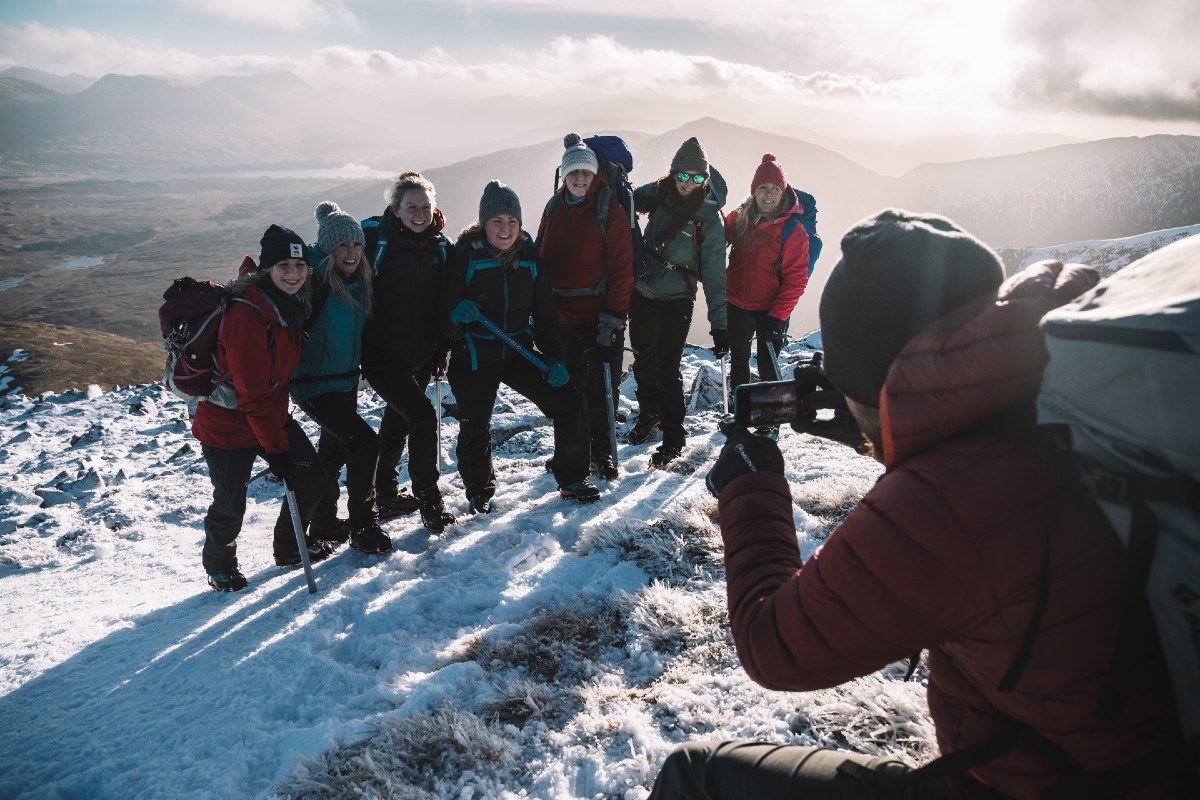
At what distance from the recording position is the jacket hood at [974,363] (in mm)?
1492

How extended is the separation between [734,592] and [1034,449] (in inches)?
37.6

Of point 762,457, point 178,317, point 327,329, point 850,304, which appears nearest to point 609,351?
point 327,329

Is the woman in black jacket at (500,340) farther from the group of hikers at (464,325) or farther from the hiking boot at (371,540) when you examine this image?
the hiking boot at (371,540)

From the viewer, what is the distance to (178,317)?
4.79 metres

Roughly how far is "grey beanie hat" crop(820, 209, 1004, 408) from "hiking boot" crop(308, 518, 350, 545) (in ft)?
18.4

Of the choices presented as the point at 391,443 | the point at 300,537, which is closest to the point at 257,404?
the point at 300,537

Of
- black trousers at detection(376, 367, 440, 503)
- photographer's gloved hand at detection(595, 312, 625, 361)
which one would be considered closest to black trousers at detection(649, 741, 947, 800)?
black trousers at detection(376, 367, 440, 503)

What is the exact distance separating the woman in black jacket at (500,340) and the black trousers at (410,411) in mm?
342

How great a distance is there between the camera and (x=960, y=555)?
139 centimetres

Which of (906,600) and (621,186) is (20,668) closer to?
(906,600)

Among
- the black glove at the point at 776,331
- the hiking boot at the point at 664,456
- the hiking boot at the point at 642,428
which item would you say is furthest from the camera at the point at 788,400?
the hiking boot at the point at 642,428

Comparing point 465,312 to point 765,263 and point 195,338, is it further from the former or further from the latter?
point 765,263

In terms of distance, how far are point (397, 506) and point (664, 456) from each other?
10.6ft

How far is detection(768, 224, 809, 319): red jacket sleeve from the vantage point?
7.55 m
